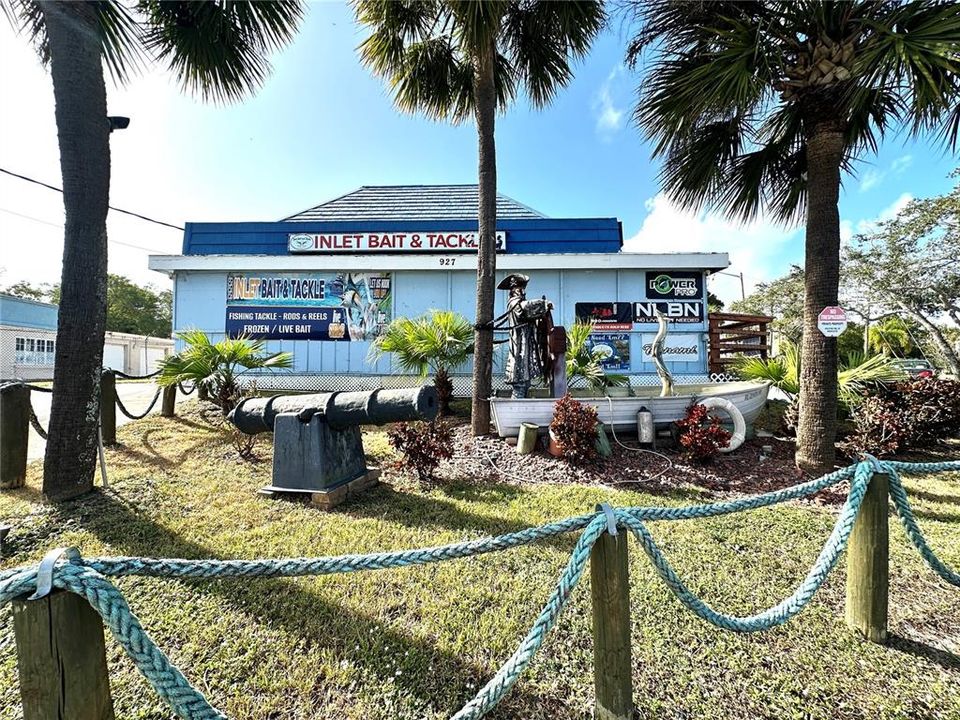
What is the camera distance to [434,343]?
749cm

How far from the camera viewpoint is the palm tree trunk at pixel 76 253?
3.94 m

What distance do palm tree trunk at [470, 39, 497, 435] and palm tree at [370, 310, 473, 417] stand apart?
1.25m

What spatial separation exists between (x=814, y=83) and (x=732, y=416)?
13.7 ft

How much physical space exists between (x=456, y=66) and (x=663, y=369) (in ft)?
21.5

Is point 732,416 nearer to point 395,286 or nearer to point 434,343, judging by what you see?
point 434,343

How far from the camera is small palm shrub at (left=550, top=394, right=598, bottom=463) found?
507 centimetres

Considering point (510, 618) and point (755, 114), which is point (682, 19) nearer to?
point (755, 114)

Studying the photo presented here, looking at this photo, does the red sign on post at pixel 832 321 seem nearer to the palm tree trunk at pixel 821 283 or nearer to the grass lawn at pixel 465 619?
the palm tree trunk at pixel 821 283

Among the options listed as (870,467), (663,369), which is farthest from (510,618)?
(663,369)

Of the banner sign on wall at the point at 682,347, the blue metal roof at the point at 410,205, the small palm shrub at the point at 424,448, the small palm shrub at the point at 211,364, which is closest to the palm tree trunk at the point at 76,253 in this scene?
the small palm shrub at the point at 211,364

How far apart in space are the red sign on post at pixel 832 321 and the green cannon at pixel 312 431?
4.82m

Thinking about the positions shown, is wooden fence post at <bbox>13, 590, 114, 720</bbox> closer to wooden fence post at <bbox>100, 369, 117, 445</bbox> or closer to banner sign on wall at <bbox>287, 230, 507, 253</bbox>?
wooden fence post at <bbox>100, 369, 117, 445</bbox>

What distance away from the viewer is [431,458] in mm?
4727

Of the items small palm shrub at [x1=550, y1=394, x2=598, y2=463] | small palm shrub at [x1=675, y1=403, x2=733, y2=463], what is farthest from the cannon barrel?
small palm shrub at [x1=675, y1=403, x2=733, y2=463]
